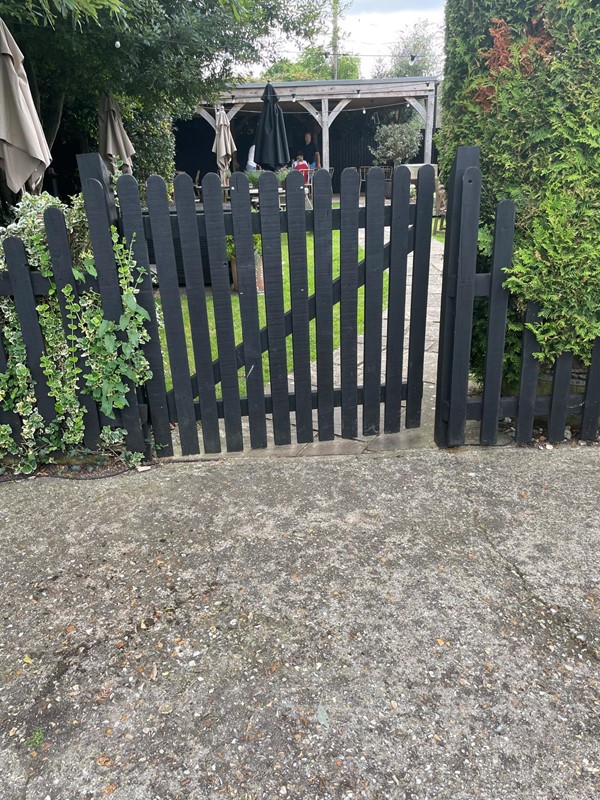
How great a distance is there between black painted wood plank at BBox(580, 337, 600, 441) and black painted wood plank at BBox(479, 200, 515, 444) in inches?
20.3

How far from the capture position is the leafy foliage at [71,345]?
3014 mm

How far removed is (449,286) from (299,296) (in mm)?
847

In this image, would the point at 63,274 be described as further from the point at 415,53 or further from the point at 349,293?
the point at 415,53

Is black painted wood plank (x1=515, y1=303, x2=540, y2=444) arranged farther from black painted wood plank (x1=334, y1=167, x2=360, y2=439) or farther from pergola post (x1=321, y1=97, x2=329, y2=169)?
pergola post (x1=321, y1=97, x2=329, y2=169)

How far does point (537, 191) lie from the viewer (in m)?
3.21

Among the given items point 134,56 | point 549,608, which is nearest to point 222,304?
point 549,608

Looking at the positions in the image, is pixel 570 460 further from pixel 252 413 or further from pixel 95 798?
pixel 95 798

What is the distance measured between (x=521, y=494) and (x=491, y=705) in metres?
1.36

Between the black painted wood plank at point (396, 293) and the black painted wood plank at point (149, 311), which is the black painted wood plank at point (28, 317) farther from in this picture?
the black painted wood plank at point (396, 293)

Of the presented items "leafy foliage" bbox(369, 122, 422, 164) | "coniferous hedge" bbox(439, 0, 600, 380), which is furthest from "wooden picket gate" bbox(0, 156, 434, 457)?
"leafy foliage" bbox(369, 122, 422, 164)

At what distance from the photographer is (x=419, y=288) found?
10.9 feet

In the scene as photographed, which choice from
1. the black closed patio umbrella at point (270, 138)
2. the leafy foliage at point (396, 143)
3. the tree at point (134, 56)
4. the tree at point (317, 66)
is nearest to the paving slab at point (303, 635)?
the tree at point (134, 56)

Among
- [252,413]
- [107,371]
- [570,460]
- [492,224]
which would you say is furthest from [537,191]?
[107,371]

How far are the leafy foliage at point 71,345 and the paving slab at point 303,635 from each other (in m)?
0.36
